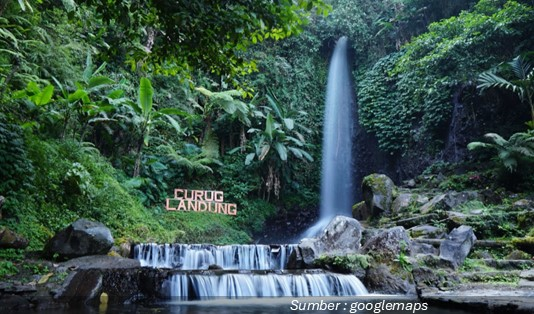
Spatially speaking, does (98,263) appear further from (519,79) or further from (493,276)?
(519,79)

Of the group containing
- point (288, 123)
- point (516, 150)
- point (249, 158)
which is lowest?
point (516, 150)

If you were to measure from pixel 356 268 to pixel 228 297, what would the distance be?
93.7 inches

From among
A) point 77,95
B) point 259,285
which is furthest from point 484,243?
point 77,95

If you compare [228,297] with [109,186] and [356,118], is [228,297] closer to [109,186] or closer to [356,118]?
[109,186]

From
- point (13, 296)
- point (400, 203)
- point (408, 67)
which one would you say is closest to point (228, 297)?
point (13, 296)

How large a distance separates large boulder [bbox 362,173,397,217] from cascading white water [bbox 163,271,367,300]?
5903 mm

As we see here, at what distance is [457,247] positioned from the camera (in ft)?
24.2

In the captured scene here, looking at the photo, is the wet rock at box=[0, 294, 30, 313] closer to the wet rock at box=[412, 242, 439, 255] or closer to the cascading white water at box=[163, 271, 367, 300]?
the cascading white water at box=[163, 271, 367, 300]

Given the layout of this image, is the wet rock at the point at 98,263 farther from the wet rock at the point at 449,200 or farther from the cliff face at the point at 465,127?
the cliff face at the point at 465,127

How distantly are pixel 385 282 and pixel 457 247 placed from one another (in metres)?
1.79

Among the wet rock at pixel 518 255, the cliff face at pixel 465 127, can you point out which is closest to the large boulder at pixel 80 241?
the wet rock at pixel 518 255

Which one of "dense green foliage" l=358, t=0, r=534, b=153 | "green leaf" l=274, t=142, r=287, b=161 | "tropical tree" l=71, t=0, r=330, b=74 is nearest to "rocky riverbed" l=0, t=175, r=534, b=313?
"tropical tree" l=71, t=0, r=330, b=74

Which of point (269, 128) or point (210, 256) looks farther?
point (269, 128)

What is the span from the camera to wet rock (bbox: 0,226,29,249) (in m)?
5.96
